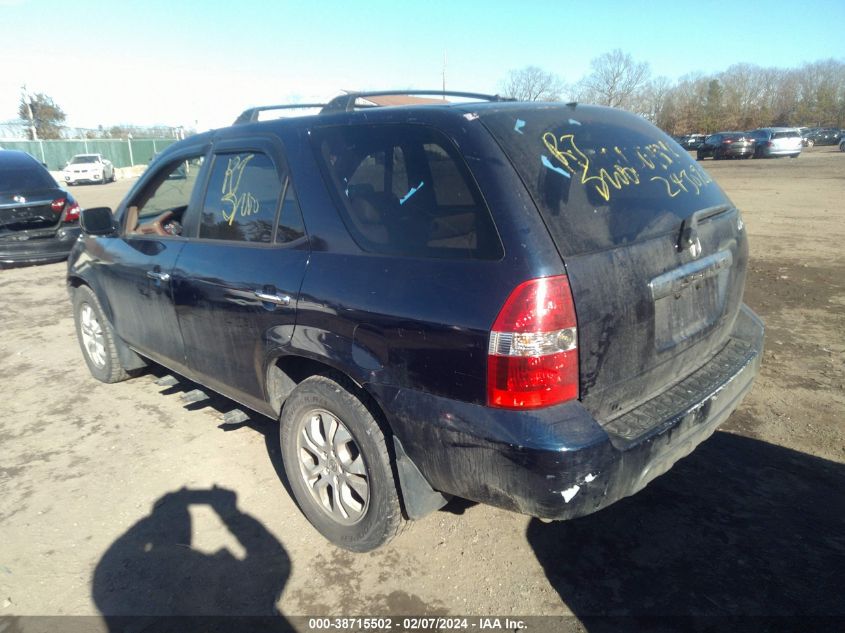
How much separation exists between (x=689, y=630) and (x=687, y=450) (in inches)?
26.0

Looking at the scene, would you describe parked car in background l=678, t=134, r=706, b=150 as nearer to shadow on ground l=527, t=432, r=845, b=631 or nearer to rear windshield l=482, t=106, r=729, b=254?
shadow on ground l=527, t=432, r=845, b=631

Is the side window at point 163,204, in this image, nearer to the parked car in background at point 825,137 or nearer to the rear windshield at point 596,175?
the rear windshield at point 596,175

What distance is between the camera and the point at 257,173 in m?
3.08

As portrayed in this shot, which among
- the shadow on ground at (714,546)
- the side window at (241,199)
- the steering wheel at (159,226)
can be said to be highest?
the side window at (241,199)

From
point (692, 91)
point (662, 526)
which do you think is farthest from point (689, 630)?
point (692, 91)

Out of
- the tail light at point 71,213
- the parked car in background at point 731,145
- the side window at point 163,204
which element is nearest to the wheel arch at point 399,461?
the side window at point 163,204

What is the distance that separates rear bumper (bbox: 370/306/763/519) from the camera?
6.71ft

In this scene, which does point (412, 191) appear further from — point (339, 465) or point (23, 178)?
point (23, 178)

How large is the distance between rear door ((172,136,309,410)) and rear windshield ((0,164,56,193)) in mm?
7477

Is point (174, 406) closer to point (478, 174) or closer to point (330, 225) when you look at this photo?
point (330, 225)

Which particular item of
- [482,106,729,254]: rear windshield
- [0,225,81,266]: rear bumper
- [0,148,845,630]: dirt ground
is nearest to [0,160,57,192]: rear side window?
[0,225,81,266]: rear bumper

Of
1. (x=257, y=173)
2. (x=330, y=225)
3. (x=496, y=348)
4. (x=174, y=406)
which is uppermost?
(x=257, y=173)

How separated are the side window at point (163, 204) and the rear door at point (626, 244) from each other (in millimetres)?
2346

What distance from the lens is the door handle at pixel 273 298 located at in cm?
271
